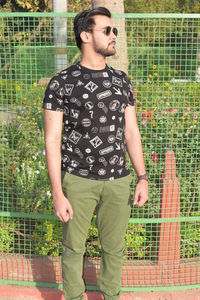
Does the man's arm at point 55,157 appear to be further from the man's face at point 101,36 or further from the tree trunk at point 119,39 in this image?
the tree trunk at point 119,39

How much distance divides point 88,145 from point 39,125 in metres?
2.07

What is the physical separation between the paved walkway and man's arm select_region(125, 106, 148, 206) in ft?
3.40

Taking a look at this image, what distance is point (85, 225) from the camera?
2.79 meters

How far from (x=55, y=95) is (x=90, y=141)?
0.32 metres

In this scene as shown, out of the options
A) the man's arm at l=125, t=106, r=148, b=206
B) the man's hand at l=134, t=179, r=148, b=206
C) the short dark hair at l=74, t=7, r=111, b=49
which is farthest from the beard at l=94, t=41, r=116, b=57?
the man's hand at l=134, t=179, r=148, b=206

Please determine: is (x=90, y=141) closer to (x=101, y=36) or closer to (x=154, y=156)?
(x=101, y=36)

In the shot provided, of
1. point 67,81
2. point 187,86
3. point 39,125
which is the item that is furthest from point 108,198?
point 39,125

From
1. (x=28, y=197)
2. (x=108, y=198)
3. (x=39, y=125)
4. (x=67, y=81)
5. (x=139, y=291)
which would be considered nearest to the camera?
(x=67, y=81)

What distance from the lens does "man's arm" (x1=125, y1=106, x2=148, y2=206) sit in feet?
9.27

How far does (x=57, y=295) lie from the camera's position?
349cm

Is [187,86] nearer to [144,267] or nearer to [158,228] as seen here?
[158,228]

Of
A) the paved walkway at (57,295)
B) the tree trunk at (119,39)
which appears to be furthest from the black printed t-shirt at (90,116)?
the paved walkway at (57,295)

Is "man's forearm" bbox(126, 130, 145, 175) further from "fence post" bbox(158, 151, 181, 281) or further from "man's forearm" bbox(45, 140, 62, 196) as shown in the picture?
"fence post" bbox(158, 151, 181, 281)

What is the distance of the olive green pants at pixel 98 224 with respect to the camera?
2.67 metres
